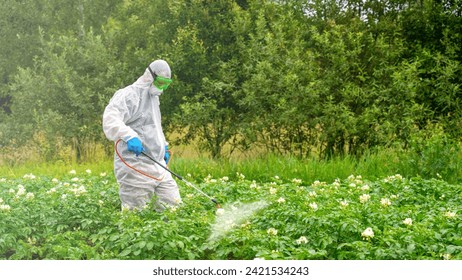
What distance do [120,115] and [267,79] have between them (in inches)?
241

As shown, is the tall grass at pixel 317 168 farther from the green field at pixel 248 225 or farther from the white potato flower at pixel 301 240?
the white potato flower at pixel 301 240

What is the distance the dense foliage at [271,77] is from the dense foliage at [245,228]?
16.0ft

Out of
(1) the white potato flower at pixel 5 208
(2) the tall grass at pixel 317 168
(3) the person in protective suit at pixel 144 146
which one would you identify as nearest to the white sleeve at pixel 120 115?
(3) the person in protective suit at pixel 144 146

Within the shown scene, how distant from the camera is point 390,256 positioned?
194 inches

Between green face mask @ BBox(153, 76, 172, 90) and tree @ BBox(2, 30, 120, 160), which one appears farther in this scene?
tree @ BBox(2, 30, 120, 160)

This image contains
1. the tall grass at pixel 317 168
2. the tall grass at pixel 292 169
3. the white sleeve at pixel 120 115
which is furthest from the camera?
the tall grass at pixel 292 169

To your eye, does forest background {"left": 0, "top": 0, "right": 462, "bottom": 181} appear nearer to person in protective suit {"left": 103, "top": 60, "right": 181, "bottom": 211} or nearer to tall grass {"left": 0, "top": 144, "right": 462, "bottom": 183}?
tall grass {"left": 0, "top": 144, "right": 462, "bottom": 183}

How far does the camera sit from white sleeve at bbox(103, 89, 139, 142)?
648 cm

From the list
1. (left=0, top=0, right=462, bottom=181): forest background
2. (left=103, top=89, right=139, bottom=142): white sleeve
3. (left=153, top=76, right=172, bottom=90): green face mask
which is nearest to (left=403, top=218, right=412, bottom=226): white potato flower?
(left=103, top=89, right=139, bottom=142): white sleeve

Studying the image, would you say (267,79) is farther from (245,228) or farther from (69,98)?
(245,228)

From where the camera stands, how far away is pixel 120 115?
6684mm

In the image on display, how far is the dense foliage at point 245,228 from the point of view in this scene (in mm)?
5152

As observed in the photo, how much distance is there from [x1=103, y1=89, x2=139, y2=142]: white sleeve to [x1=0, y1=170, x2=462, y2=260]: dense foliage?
73 centimetres

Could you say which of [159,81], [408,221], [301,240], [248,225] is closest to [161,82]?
[159,81]
